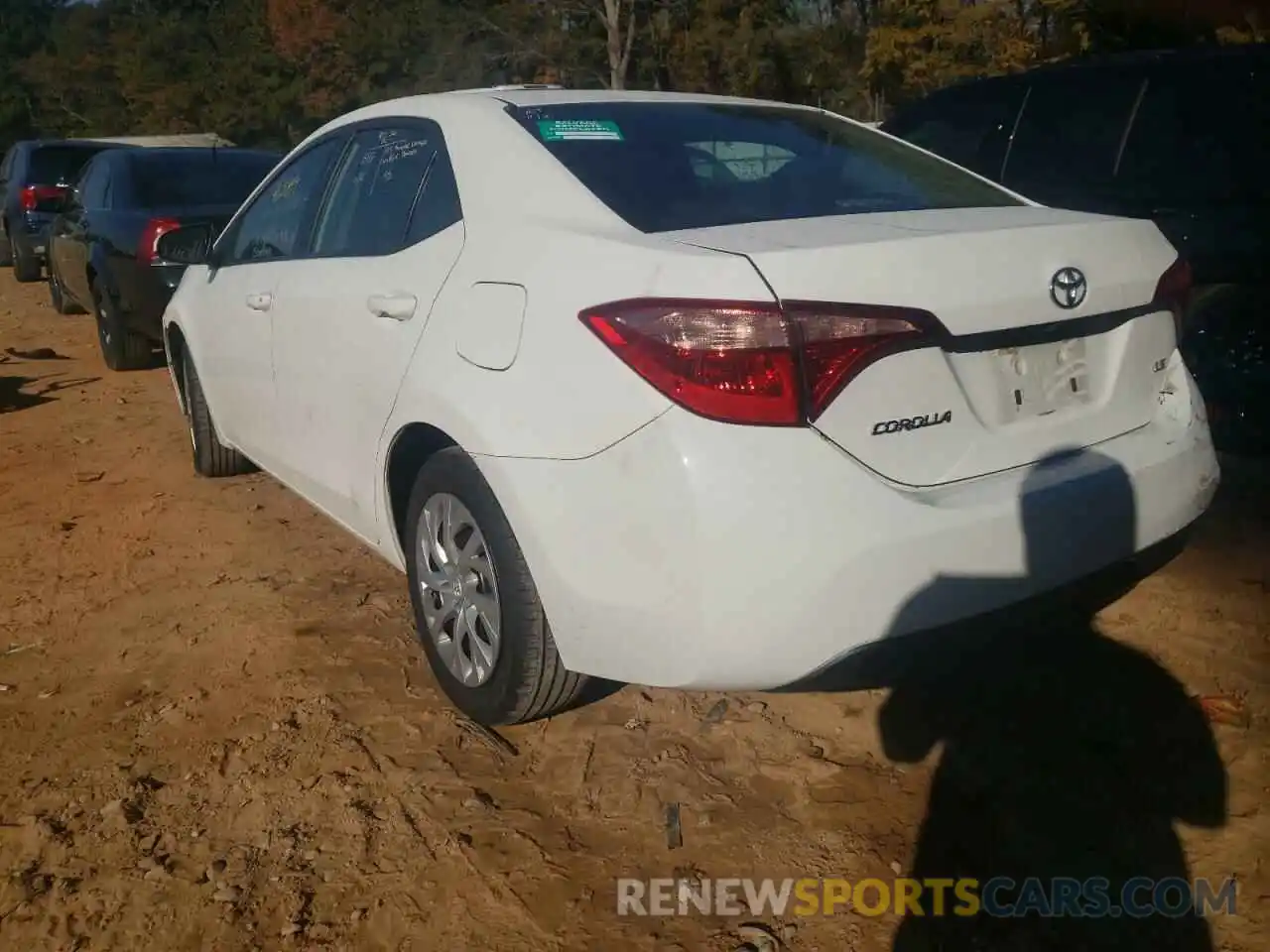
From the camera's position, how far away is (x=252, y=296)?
3939 millimetres

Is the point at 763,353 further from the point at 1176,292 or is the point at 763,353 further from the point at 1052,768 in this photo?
the point at 1052,768

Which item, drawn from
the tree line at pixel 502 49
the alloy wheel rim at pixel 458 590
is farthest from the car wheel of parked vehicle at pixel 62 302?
the tree line at pixel 502 49

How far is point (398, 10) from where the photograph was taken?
126 feet

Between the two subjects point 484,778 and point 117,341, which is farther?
point 117,341

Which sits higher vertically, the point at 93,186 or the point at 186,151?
the point at 186,151

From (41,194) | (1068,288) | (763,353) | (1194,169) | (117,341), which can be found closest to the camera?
(763,353)

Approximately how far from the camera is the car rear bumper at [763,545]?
2184 millimetres

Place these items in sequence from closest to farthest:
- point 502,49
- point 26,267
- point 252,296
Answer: point 252,296, point 26,267, point 502,49

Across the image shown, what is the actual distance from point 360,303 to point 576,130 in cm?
76

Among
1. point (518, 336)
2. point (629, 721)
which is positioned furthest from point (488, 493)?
point (629, 721)

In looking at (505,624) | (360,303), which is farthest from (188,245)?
(505,624)

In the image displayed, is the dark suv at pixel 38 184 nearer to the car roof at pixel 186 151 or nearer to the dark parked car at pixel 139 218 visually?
the dark parked car at pixel 139 218

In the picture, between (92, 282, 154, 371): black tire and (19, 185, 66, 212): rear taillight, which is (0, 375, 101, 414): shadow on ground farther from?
(19, 185, 66, 212): rear taillight

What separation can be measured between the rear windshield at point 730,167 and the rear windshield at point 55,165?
1209 cm
